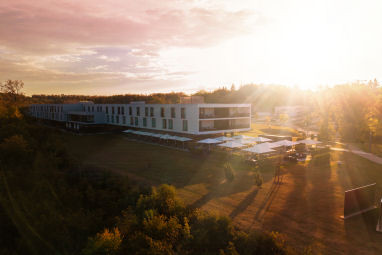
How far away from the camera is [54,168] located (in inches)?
1083

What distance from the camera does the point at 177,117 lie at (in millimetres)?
40312

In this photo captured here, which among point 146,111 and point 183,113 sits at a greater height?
point 146,111

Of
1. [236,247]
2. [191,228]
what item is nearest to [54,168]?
[191,228]

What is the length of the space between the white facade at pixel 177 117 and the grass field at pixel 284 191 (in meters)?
8.36

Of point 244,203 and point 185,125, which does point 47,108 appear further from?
point 244,203

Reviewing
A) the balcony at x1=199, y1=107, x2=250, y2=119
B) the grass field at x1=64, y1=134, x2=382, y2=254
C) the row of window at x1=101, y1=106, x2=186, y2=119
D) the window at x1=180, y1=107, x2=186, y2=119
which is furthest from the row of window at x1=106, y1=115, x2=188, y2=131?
the grass field at x1=64, y1=134, x2=382, y2=254

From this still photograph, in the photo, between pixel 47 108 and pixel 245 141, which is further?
Result: pixel 47 108

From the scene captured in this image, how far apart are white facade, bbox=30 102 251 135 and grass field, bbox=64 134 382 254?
836 cm

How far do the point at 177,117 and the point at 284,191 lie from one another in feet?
83.7

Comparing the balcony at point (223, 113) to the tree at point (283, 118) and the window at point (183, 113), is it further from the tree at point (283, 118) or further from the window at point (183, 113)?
the tree at point (283, 118)

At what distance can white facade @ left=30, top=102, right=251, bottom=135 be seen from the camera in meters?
38.2

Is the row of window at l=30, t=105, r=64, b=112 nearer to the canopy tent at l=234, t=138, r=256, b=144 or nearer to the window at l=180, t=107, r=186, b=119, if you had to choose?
the window at l=180, t=107, r=186, b=119

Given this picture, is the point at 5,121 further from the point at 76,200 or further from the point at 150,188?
the point at 150,188

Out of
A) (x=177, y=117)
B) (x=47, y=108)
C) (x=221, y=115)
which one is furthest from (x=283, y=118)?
(x=47, y=108)
